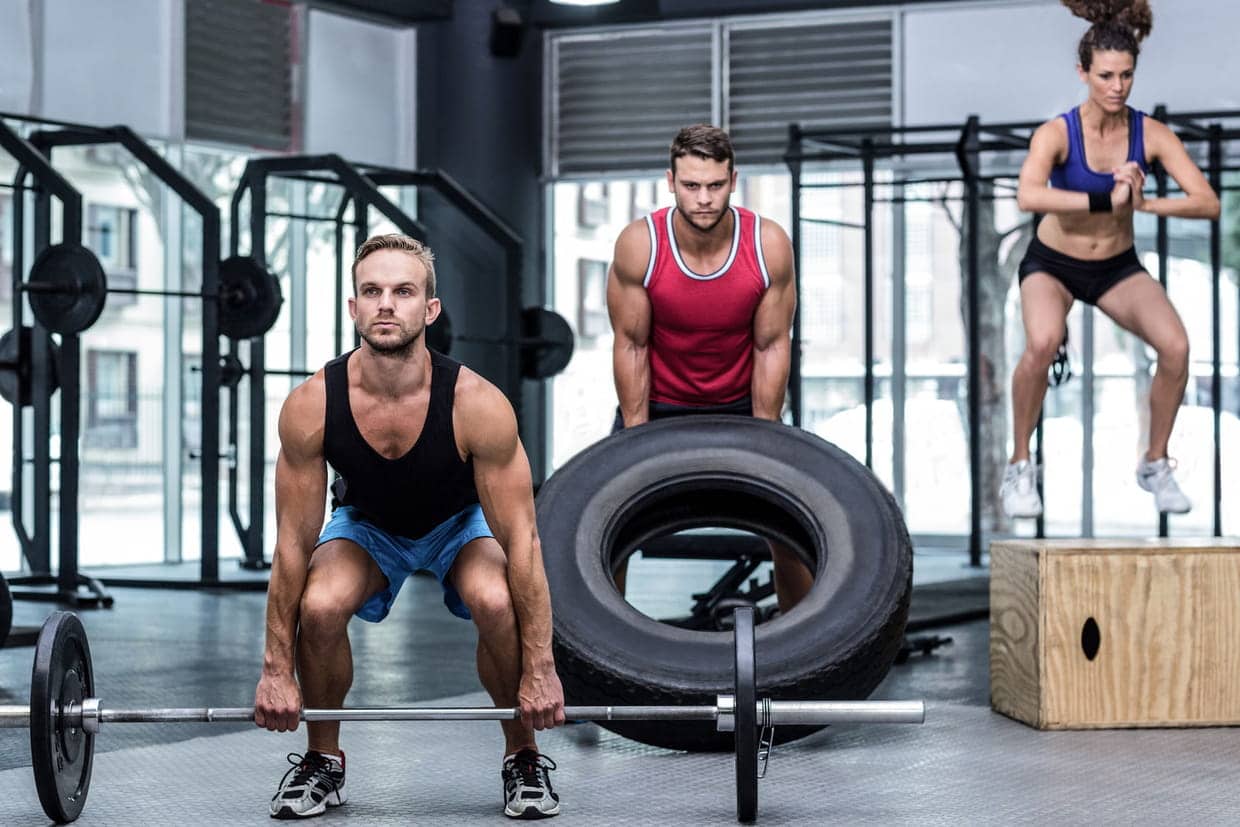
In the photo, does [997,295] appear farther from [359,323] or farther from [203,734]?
[359,323]

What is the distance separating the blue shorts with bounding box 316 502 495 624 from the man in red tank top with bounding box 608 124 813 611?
3.14ft

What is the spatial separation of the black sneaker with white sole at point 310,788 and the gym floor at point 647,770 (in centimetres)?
3

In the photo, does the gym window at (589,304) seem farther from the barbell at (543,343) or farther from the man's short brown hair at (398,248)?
the man's short brown hair at (398,248)

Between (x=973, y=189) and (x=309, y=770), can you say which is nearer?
(x=309, y=770)

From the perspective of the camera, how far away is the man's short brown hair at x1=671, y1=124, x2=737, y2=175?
353 centimetres

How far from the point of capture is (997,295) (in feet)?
32.4

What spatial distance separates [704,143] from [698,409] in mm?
697

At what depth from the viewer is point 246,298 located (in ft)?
25.1

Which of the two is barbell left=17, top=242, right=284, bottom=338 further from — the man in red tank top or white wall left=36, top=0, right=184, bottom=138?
the man in red tank top

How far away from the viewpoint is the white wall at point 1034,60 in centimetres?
908

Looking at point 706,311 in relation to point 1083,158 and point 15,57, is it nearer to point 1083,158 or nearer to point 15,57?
point 1083,158

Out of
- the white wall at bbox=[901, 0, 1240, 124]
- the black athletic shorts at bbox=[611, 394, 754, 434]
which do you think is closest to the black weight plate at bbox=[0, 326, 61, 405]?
the black athletic shorts at bbox=[611, 394, 754, 434]

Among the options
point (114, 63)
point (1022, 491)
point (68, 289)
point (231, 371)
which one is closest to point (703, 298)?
point (1022, 491)

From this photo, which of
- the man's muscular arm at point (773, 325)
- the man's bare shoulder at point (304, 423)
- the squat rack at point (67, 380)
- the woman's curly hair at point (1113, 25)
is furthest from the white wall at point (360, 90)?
the man's bare shoulder at point (304, 423)
